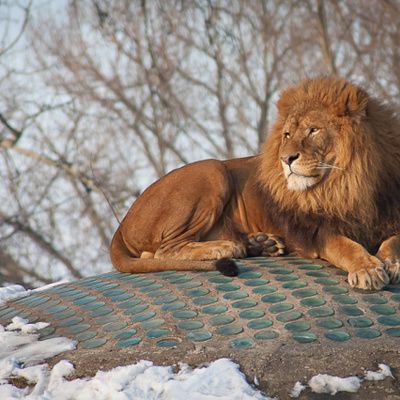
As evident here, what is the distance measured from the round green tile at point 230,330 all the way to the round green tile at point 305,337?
0.27 m

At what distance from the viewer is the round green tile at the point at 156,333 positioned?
3680 millimetres

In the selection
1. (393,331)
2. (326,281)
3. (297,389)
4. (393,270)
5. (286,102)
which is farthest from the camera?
(286,102)

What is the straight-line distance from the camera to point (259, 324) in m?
3.72

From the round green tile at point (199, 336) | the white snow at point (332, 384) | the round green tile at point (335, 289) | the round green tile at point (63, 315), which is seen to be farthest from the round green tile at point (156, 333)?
the round green tile at point (335, 289)

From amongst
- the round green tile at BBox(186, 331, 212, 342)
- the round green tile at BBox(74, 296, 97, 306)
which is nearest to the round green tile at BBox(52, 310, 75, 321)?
the round green tile at BBox(74, 296, 97, 306)

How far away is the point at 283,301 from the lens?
400 centimetres

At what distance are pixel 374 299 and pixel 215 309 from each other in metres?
0.82

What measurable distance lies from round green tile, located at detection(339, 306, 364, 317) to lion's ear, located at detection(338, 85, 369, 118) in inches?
49.5

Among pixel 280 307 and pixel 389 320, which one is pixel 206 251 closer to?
pixel 280 307

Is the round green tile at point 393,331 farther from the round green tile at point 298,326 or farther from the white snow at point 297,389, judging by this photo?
the white snow at point 297,389

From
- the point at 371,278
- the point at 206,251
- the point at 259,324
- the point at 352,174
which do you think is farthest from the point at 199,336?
the point at 352,174

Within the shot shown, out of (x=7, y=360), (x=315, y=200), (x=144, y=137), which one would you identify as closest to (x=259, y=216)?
(x=315, y=200)

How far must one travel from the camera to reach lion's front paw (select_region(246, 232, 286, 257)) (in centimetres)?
500

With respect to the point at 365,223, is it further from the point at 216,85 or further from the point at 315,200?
the point at 216,85
